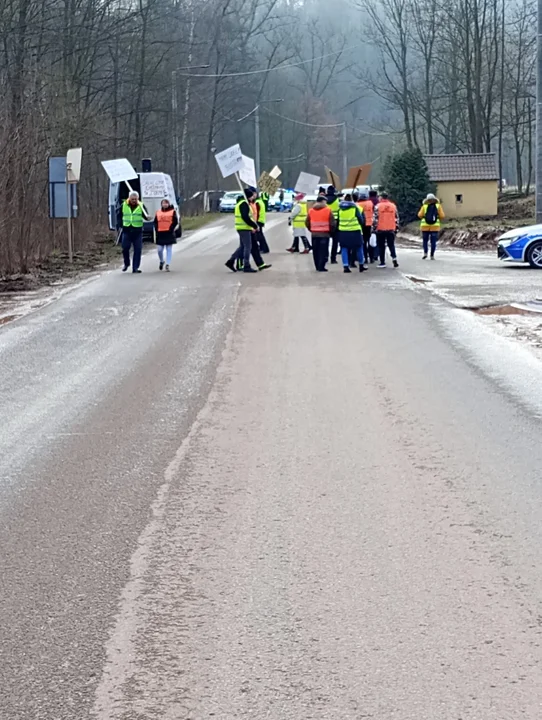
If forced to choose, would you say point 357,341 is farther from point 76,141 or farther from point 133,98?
point 133,98

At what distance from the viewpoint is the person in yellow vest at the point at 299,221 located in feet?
88.9

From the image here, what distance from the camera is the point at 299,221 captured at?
27.4 m

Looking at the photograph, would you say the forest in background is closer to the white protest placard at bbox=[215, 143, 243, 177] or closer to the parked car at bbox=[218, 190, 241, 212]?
the parked car at bbox=[218, 190, 241, 212]

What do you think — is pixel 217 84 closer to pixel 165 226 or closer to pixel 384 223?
pixel 165 226

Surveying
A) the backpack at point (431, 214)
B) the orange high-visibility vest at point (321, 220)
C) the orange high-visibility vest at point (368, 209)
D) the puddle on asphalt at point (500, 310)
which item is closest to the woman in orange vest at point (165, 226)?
the orange high-visibility vest at point (321, 220)

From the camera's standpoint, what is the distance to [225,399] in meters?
9.38

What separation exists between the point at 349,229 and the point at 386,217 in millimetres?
1302

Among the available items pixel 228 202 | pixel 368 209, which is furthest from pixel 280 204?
pixel 368 209

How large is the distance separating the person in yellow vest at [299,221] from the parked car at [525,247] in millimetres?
5618

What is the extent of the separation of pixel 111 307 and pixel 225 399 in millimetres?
7738

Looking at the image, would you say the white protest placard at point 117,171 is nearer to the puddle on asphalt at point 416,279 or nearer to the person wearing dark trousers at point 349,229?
the person wearing dark trousers at point 349,229

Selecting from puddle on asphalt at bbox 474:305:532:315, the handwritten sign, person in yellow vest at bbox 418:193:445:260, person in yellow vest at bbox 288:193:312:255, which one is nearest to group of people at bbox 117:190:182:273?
the handwritten sign

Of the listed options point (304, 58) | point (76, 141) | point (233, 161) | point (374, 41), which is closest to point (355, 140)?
point (304, 58)

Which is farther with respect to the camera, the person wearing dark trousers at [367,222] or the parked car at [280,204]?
the parked car at [280,204]
